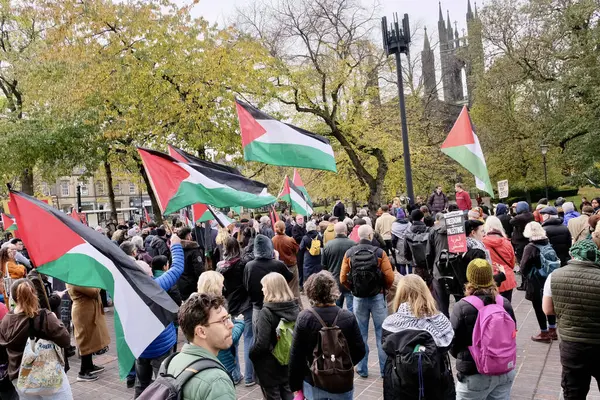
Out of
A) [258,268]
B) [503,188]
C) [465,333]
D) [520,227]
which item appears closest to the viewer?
[465,333]

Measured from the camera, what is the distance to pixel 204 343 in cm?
250

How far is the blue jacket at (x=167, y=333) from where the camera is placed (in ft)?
15.2

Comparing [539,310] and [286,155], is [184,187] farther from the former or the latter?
[539,310]

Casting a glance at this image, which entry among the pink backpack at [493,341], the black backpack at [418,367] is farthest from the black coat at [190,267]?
the pink backpack at [493,341]

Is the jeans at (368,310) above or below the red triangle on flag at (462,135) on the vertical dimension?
below

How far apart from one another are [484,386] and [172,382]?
2714 millimetres

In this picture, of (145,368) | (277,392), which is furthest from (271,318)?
(145,368)

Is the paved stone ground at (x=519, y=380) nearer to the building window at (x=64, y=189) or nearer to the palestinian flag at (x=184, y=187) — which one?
the palestinian flag at (x=184, y=187)

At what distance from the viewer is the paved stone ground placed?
5.16m

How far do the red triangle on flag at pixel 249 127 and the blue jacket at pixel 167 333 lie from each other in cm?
312

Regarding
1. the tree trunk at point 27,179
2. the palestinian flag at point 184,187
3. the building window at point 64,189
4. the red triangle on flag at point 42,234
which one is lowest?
the red triangle on flag at point 42,234

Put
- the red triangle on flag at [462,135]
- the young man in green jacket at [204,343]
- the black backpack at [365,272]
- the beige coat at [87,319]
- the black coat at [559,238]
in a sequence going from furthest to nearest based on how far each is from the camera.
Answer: the red triangle on flag at [462,135] → the black coat at [559,238] → the beige coat at [87,319] → the black backpack at [365,272] → the young man in green jacket at [204,343]


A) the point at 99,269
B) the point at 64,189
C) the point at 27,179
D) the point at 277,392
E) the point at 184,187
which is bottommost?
the point at 277,392

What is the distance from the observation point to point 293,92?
2080 cm
